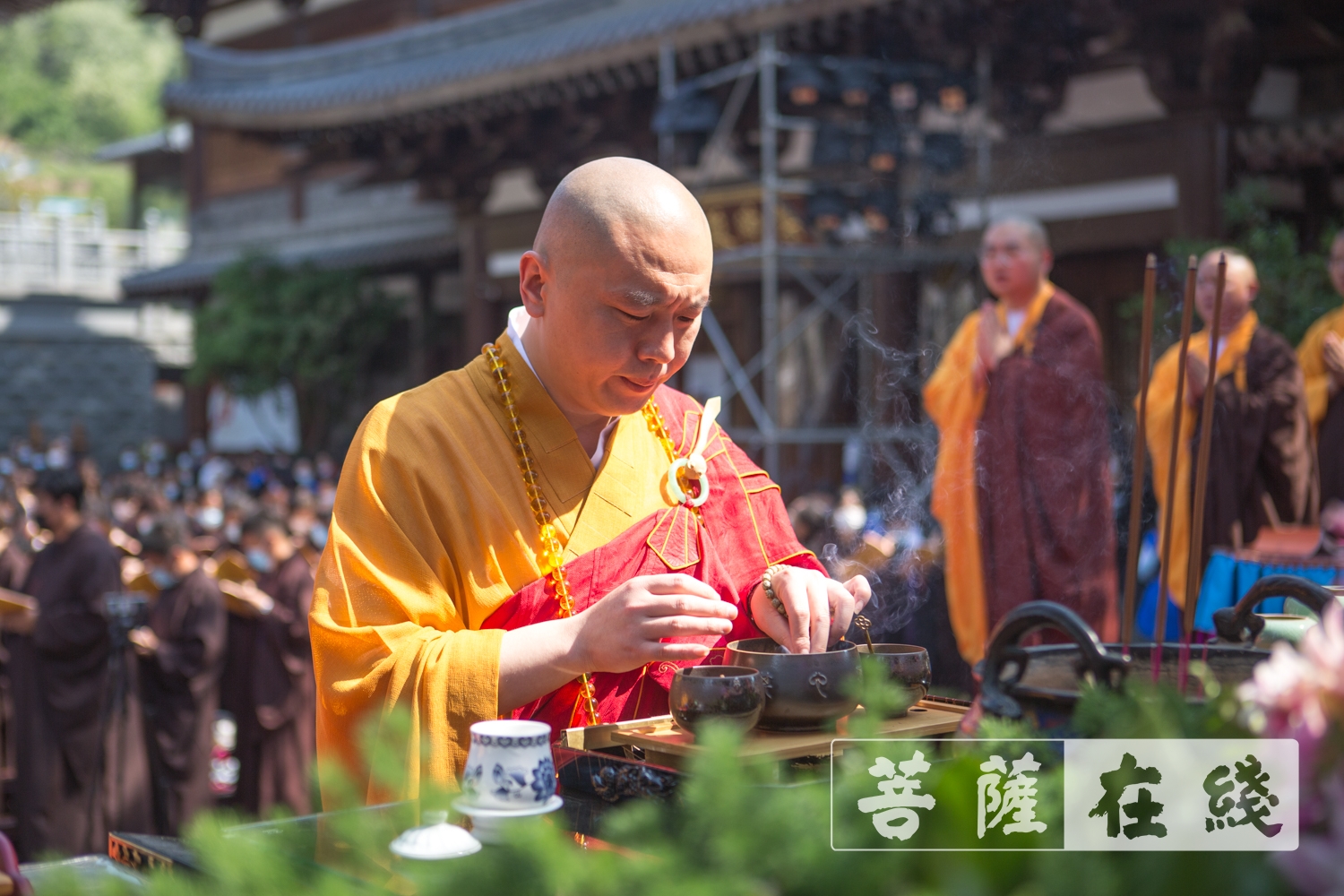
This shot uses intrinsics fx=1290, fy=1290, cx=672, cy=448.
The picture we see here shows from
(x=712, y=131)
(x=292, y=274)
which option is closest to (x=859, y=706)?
(x=712, y=131)

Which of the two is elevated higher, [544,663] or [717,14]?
[717,14]

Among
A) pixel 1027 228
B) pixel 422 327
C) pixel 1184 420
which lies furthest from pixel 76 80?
pixel 1184 420

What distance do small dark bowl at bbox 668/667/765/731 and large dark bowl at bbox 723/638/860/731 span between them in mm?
26

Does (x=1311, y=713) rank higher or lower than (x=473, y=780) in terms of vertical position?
higher

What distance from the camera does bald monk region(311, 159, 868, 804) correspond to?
1715mm

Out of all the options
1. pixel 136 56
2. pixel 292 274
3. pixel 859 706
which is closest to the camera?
pixel 859 706

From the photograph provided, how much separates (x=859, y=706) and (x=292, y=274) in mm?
13180

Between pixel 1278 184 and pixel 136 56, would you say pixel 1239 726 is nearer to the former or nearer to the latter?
pixel 1278 184

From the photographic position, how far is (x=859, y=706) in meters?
1.61

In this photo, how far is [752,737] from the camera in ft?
4.95

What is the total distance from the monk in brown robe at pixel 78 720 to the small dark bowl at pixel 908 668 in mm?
5215

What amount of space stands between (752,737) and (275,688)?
18.2 ft

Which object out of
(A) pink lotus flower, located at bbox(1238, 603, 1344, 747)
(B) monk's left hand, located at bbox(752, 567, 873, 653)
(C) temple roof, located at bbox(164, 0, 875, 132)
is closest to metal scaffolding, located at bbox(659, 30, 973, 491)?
(C) temple roof, located at bbox(164, 0, 875, 132)

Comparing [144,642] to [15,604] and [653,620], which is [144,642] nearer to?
[15,604]
